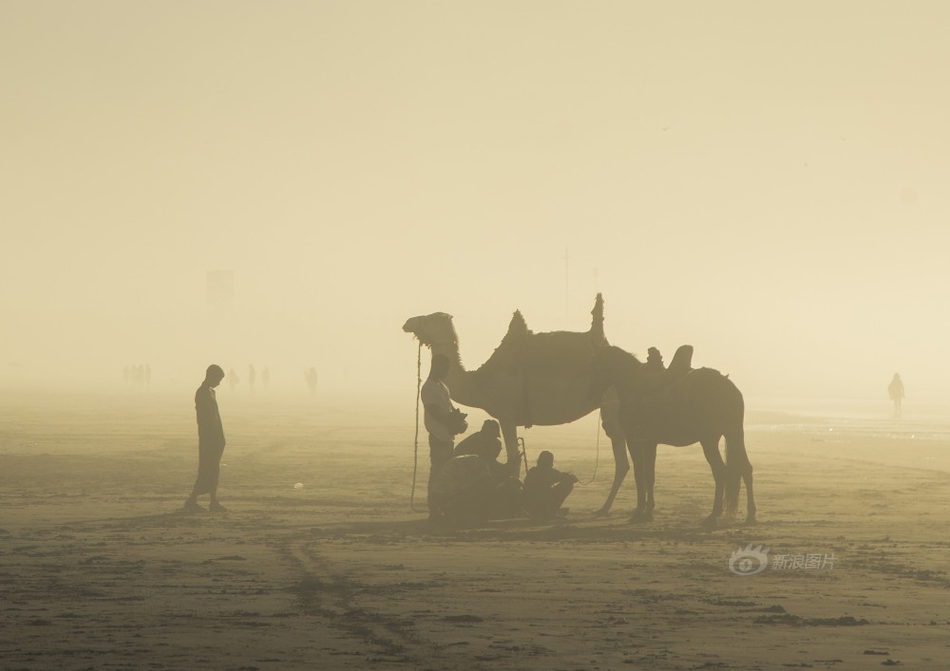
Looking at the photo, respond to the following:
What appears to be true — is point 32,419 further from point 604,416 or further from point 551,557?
point 551,557

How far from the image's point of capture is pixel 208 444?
16750 mm

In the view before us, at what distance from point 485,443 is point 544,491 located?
37.5 inches

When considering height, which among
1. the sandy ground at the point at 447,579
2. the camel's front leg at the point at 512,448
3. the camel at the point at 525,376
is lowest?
the sandy ground at the point at 447,579

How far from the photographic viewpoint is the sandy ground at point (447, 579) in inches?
313

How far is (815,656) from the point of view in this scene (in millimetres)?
7883

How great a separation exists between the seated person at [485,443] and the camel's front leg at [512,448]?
1.26 feet

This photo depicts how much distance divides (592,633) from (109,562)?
5.13 metres

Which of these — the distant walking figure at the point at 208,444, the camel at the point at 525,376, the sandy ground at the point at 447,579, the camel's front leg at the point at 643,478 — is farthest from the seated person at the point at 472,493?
the distant walking figure at the point at 208,444

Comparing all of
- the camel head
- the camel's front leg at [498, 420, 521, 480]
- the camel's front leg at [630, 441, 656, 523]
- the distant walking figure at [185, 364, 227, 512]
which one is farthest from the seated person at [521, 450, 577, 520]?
the distant walking figure at [185, 364, 227, 512]

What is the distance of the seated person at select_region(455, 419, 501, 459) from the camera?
52.1 ft

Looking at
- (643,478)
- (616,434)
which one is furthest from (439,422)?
(616,434)

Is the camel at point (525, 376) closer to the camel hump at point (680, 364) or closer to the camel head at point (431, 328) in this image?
the camel head at point (431, 328)

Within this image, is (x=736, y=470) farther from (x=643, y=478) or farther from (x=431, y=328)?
A: (x=431, y=328)

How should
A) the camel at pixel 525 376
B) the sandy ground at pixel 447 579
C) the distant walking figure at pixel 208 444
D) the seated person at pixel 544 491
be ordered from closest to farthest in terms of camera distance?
the sandy ground at pixel 447 579
the seated person at pixel 544 491
the distant walking figure at pixel 208 444
the camel at pixel 525 376
